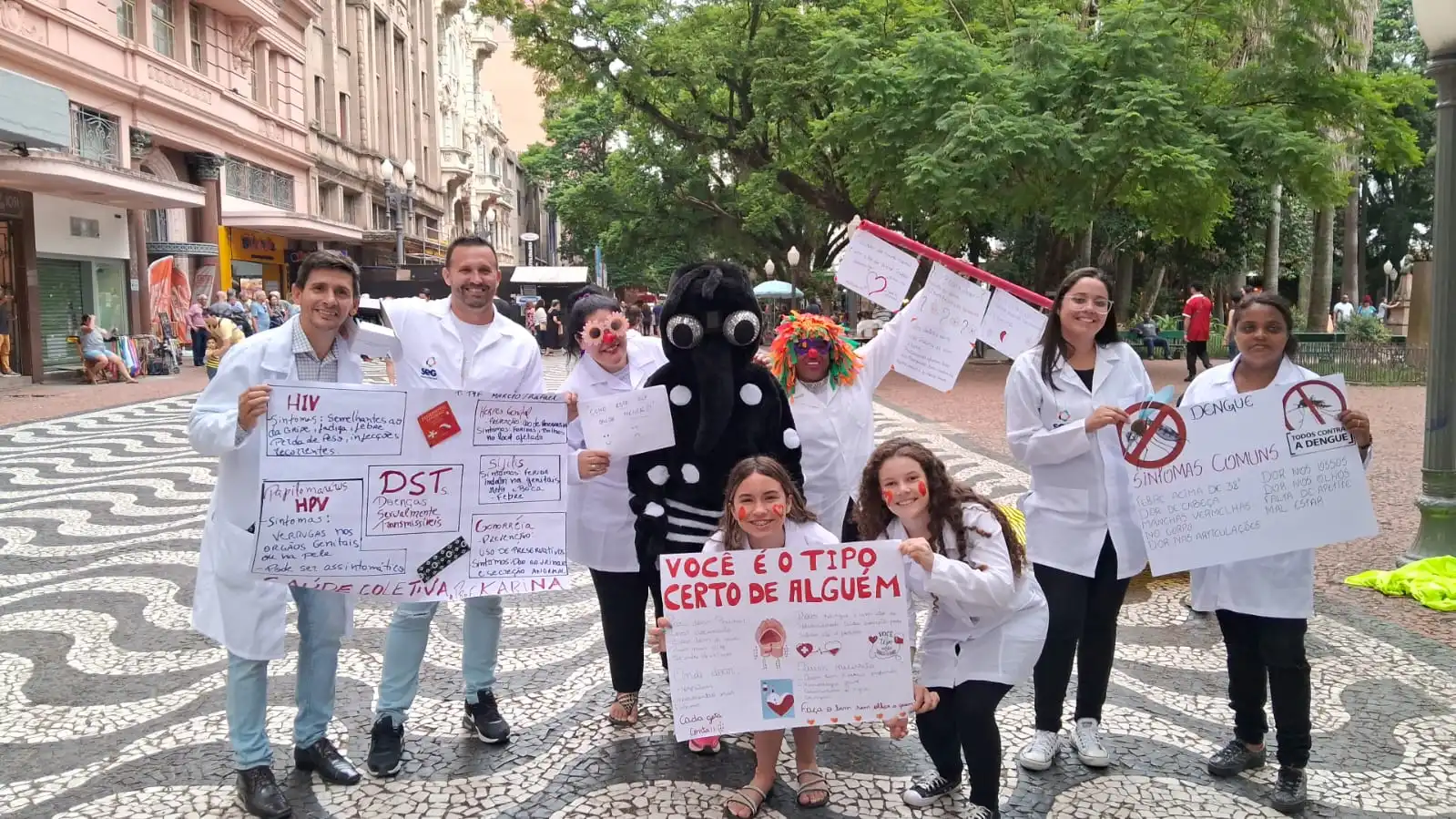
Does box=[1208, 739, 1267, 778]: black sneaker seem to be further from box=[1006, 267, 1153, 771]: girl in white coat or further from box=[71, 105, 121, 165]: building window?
box=[71, 105, 121, 165]: building window

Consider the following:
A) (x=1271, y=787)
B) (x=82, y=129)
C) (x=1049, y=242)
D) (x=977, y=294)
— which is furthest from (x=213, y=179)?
(x=1271, y=787)

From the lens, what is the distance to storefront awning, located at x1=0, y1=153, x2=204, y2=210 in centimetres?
1577

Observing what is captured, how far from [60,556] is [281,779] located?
4143mm

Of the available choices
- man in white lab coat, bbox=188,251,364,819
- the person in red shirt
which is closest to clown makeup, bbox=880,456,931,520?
man in white lab coat, bbox=188,251,364,819

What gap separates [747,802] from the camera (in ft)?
10.4

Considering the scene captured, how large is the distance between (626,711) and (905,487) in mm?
1604

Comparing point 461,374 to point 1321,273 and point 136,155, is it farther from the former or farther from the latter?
point 1321,273

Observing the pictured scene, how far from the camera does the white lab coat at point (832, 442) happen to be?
4.10 meters

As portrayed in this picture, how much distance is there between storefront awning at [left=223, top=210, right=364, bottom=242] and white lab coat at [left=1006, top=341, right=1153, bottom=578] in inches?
1043

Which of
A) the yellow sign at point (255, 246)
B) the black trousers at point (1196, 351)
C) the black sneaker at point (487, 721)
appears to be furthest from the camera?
the yellow sign at point (255, 246)

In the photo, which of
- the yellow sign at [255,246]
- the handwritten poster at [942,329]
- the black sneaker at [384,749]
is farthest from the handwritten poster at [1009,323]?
the yellow sign at [255,246]

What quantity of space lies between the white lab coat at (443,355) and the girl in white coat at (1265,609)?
2444 millimetres

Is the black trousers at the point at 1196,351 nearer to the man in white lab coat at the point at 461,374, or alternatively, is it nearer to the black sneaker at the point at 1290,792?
the black sneaker at the point at 1290,792

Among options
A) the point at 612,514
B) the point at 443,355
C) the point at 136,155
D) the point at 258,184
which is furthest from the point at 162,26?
the point at 612,514
